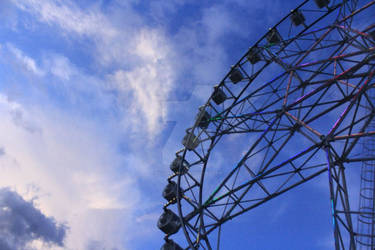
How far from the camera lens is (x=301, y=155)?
454 inches

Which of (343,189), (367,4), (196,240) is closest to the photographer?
(343,189)

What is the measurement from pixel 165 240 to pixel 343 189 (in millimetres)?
8397

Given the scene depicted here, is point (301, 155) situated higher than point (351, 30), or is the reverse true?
point (351, 30)

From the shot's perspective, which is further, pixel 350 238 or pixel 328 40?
pixel 328 40

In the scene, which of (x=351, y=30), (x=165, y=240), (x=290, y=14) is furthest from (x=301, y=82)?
(x=165, y=240)

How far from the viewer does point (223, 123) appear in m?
15.8

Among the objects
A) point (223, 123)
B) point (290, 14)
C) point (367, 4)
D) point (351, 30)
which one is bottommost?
point (223, 123)

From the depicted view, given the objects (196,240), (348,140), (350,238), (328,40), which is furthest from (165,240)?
(328,40)

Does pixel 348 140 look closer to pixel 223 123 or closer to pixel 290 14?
pixel 223 123

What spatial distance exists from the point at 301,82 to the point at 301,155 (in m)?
3.65

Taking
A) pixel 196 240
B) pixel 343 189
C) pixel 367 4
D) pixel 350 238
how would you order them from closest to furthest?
pixel 350 238, pixel 343 189, pixel 196 240, pixel 367 4

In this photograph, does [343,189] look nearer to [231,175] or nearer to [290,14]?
[231,175]

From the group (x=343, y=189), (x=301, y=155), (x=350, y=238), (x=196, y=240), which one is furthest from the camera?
(x=196, y=240)

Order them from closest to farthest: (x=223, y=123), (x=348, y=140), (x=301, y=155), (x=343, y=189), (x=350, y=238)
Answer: (x=350, y=238)
(x=343, y=189)
(x=348, y=140)
(x=301, y=155)
(x=223, y=123)
